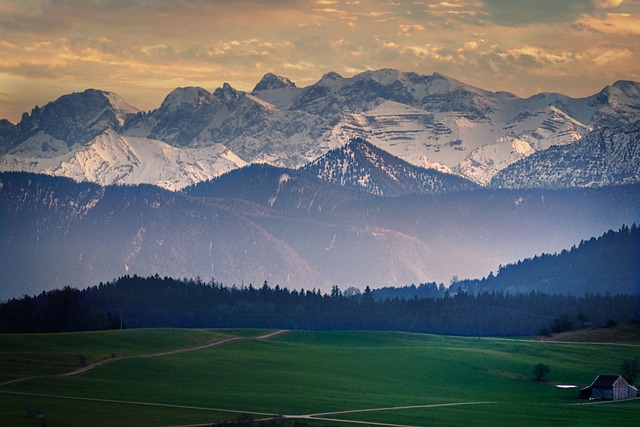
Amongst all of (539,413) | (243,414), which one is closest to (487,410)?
(539,413)

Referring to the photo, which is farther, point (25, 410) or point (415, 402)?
point (415, 402)

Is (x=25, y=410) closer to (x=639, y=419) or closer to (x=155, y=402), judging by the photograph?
(x=155, y=402)

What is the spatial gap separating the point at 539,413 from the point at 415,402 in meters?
15.5

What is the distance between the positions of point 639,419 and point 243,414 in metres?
43.3

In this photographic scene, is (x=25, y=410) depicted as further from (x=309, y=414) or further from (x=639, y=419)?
(x=639, y=419)

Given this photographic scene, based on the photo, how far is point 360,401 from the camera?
198 metres

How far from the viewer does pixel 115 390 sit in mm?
196875

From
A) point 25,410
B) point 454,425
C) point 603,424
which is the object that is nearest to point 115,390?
point 25,410

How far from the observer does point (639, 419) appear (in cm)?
18562

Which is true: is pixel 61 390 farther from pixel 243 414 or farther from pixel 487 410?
pixel 487 410

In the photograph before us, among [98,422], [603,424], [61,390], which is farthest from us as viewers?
[61,390]

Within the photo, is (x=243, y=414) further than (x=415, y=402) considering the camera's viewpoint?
No

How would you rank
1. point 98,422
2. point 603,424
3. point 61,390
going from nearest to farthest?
point 98,422 < point 603,424 < point 61,390

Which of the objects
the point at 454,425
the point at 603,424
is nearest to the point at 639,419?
the point at 603,424
